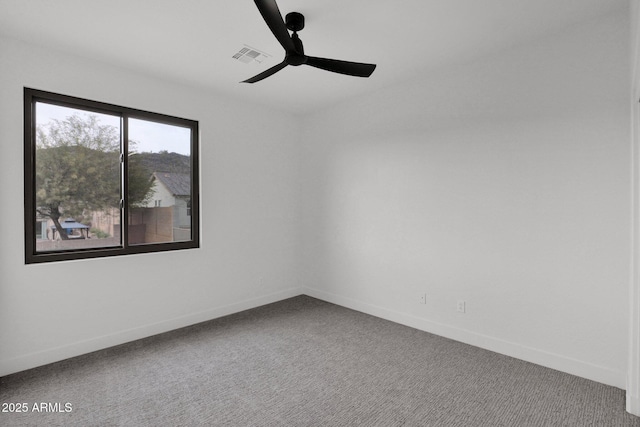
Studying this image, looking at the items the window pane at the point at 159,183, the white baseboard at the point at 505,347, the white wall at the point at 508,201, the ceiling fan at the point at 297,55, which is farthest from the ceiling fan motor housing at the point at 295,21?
the white baseboard at the point at 505,347

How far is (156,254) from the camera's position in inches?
134

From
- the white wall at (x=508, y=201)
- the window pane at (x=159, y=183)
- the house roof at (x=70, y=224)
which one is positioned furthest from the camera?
the window pane at (x=159, y=183)

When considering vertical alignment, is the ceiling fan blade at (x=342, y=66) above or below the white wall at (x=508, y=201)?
above

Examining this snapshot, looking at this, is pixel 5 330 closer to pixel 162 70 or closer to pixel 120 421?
pixel 120 421

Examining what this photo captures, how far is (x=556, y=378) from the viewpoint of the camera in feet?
8.13

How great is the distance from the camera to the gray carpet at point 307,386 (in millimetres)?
2051

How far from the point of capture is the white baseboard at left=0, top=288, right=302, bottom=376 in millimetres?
2625

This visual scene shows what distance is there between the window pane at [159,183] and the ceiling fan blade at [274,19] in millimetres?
2074

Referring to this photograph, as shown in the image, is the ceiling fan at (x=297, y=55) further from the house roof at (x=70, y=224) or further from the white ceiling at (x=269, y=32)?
the house roof at (x=70, y=224)

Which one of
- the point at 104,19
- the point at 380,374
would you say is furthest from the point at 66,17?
the point at 380,374

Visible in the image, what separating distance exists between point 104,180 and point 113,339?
149cm

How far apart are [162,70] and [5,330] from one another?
8.35 feet

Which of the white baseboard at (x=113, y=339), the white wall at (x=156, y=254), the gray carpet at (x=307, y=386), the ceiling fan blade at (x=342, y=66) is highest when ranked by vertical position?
the ceiling fan blade at (x=342, y=66)

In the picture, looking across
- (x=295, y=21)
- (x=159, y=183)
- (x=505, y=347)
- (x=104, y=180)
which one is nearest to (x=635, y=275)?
(x=505, y=347)
